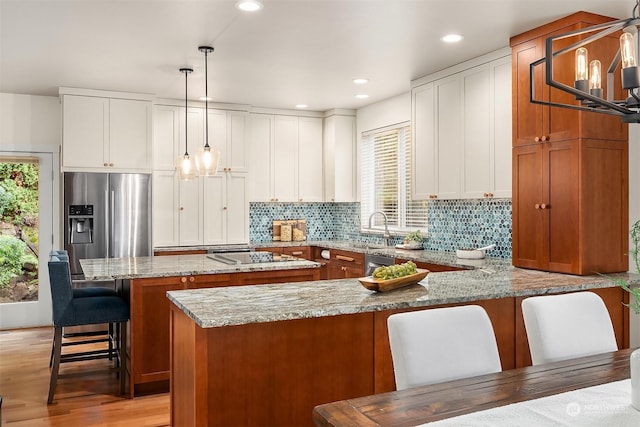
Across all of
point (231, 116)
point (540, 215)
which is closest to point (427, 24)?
point (540, 215)

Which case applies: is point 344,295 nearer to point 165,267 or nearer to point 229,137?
point 165,267

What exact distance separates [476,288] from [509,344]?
0.36 m

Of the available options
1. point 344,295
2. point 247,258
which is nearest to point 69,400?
point 247,258

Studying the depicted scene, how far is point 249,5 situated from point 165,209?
128 inches

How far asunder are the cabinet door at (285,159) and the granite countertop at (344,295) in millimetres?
3557

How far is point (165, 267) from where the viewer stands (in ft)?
13.0

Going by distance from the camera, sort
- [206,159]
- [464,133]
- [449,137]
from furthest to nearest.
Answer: [449,137], [464,133], [206,159]

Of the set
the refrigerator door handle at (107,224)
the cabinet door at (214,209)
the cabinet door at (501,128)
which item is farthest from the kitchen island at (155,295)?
the cabinet door at (214,209)

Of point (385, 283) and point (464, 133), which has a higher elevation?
point (464, 133)

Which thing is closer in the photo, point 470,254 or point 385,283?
point 385,283

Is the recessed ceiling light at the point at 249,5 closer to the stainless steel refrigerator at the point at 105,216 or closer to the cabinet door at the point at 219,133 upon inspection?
the stainless steel refrigerator at the point at 105,216

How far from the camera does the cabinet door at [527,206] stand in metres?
3.64

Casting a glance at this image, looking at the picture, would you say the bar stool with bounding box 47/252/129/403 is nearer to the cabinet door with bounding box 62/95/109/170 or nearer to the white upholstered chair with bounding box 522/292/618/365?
the cabinet door with bounding box 62/95/109/170

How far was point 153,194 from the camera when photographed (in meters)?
5.83
